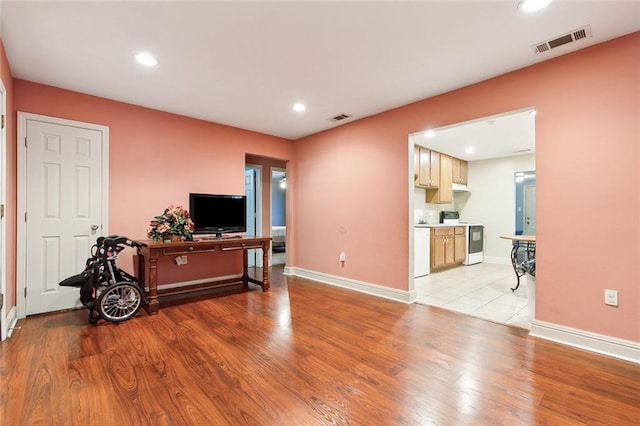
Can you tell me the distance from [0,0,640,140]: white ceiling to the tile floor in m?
2.46

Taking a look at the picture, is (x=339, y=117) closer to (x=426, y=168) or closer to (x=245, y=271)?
(x=426, y=168)

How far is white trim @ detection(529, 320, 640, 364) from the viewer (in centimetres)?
219

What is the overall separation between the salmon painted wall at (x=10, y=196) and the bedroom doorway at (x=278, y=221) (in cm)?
418

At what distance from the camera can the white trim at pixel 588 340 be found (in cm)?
219

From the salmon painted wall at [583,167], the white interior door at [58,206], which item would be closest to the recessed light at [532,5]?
the salmon painted wall at [583,167]

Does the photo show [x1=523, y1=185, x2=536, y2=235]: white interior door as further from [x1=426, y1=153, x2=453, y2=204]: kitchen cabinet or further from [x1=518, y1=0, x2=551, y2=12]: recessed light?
[x1=518, y1=0, x2=551, y2=12]: recessed light

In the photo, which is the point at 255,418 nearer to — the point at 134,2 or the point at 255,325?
the point at 255,325

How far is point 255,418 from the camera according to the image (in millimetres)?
1565

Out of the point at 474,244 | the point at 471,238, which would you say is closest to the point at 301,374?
the point at 471,238

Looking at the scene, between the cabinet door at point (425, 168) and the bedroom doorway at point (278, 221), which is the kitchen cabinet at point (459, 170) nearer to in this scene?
the cabinet door at point (425, 168)

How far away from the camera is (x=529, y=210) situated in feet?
20.8

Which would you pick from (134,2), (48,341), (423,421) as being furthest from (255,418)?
(134,2)

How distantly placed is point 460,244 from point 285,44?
5310mm

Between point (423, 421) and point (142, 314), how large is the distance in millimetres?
2961
